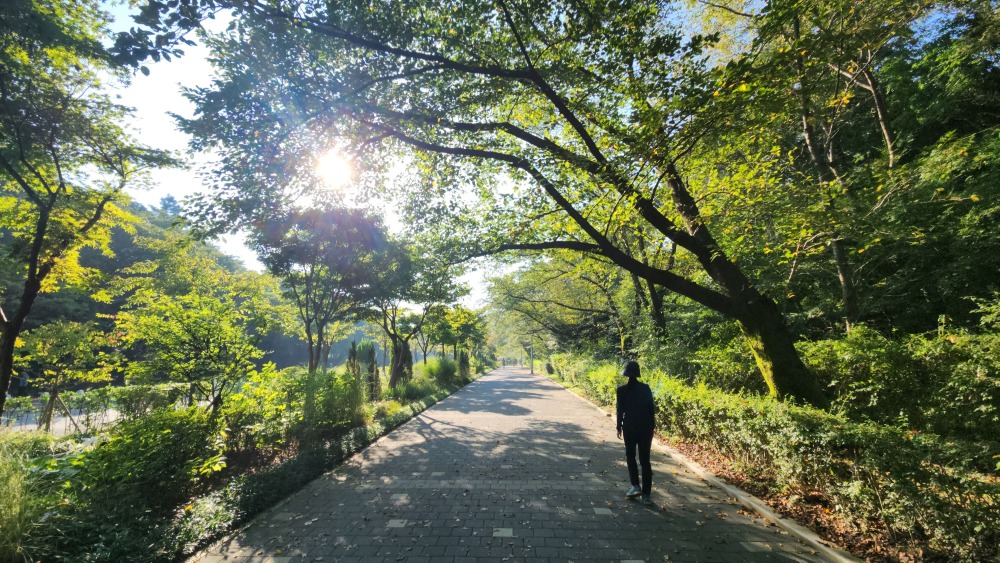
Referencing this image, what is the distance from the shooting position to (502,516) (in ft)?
14.1

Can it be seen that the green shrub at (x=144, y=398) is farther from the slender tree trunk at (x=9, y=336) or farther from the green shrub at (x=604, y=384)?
the green shrub at (x=604, y=384)

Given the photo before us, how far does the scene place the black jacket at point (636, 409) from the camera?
4.73 meters

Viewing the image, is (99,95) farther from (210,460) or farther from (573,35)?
(573,35)

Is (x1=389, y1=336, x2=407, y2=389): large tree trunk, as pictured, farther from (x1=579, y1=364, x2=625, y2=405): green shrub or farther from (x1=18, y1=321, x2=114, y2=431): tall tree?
(x1=18, y1=321, x2=114, y2=431): tall tree

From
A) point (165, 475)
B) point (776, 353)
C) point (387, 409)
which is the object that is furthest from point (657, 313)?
point (165, 475)

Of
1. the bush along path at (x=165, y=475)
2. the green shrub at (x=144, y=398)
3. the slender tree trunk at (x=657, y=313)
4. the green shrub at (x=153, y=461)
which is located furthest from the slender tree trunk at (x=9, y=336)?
the slender tree trunk at (x=657, y=313)

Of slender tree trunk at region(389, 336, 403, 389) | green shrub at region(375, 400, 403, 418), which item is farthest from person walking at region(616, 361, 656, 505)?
slender tree trunk at region(389, 336, 403, 389)

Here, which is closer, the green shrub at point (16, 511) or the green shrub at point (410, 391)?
the green shrub at point (16, 511)

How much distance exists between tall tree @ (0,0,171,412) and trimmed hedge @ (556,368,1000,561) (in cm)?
1083

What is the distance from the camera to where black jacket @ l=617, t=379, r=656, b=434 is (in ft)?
15.5

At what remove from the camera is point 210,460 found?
496 cm

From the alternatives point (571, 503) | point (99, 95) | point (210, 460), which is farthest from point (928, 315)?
point (99, 95)

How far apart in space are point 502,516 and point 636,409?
2.14 metres

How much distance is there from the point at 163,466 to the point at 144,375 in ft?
8.73
